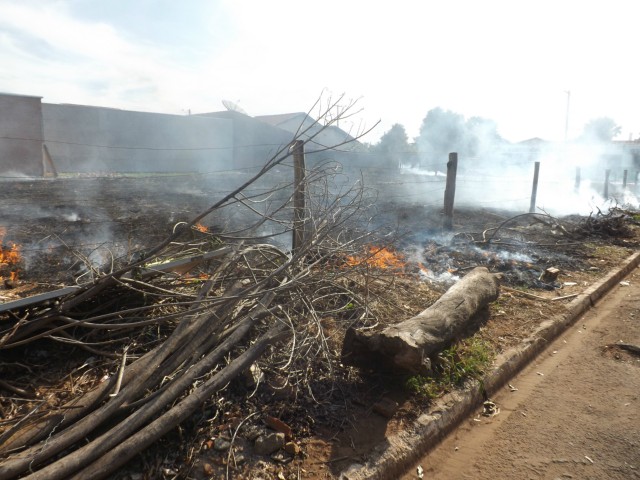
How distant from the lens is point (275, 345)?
3.30 metres

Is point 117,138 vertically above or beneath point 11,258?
above

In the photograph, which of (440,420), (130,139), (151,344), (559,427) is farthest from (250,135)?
(559,427)

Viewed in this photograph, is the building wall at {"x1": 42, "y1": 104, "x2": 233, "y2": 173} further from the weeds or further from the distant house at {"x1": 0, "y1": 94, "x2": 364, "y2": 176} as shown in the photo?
the weeds

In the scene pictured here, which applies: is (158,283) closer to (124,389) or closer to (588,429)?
(124,389)

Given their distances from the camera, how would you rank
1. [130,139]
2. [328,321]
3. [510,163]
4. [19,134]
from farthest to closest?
[510,163] < [130,139] < [19,134] < [328,321]

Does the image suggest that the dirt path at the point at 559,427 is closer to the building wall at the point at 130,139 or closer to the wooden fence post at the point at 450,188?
the wooden fence post at the point at 450,188

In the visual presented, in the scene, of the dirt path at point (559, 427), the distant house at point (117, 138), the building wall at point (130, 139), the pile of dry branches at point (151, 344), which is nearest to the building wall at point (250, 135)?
the distant house at point (117, 138)

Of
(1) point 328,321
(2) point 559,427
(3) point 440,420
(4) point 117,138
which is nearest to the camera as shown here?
(3) point 440,420

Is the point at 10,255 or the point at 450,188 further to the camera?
the point at 450,188

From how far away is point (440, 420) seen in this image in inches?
115

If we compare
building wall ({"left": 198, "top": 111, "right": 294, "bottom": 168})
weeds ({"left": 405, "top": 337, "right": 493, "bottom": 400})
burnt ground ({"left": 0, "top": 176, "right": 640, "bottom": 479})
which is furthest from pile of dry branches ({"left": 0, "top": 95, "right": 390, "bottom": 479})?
building wall ({"left": 198, "top": 111, "right": 294, "bottom": 168})

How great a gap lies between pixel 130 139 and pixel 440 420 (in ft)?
84.8

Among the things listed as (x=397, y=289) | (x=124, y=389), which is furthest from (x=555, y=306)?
(x=124, y=389)

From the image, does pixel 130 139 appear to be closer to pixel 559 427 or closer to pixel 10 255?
pixel 10 255
